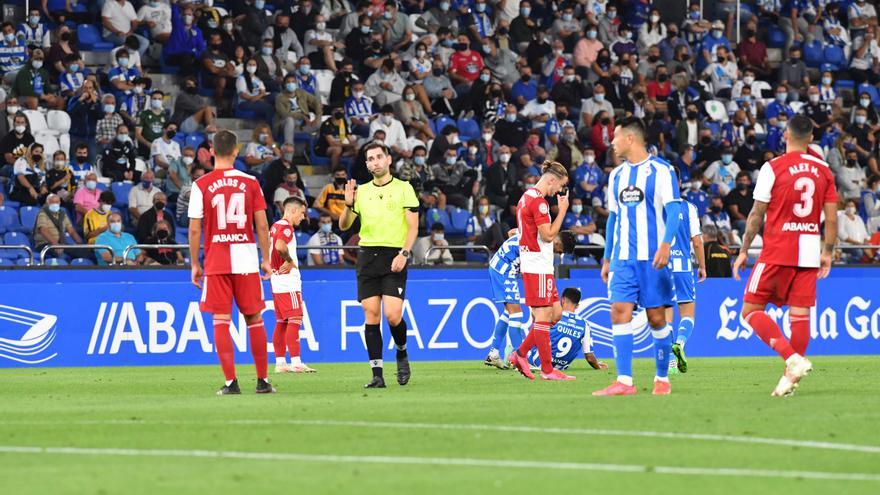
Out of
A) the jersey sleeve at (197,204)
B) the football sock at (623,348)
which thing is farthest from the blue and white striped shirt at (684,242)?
the jersey sleeve at (197,204)

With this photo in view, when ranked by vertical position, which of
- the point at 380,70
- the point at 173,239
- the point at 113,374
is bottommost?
the point at 113,374

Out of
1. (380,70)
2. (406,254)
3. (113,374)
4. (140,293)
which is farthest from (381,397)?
(380,70)

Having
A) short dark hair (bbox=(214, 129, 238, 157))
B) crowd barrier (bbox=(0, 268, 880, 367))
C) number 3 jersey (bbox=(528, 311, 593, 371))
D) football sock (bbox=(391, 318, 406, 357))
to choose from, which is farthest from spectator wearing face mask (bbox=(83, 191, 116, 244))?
short dark hair (bbox=(214, 129, 238, 157))

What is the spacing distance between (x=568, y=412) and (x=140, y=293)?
11.4 m

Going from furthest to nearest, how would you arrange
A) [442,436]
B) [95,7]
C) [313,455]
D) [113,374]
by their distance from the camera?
1. [95,7]
2. [113,374]
3. [442,436]
4. [313,455]

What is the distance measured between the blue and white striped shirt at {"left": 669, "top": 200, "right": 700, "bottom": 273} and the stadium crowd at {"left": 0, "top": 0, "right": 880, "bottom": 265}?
20.0 ft

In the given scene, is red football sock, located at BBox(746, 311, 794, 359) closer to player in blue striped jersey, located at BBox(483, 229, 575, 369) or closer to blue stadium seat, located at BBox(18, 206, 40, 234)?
player in blue striped jersey, located at BBox(483, 229, 575, 369)

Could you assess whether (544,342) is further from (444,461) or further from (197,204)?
(444,461)

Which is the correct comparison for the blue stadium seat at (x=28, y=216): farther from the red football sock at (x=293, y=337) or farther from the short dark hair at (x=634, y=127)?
the short dark hair at (x=634, y=127)

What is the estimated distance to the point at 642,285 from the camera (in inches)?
484

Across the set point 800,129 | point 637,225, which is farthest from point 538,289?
point 800,129

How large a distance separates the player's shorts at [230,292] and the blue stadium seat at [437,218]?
43.1 ft

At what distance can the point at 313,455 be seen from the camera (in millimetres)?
8062

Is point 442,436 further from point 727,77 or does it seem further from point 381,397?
point 727,77
